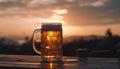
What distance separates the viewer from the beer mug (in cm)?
313

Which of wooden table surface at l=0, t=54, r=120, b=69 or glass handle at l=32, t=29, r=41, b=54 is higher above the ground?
glass handle at l=32, t=29, r=41, b=54

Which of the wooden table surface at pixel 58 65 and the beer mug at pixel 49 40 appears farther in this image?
the beer mug at pixel 49 40

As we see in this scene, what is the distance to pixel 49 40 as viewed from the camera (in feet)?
10.3

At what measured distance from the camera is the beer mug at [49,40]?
3127mm

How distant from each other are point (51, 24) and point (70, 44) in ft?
2.61

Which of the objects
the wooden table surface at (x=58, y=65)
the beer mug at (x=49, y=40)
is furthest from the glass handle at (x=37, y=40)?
the wooden table surface at (x=58, y=65)

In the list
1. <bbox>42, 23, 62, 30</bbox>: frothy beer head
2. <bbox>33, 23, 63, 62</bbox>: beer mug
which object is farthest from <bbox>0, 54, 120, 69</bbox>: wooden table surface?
<bbox>42, 23, 62, 30</bbox>: frothy beer head

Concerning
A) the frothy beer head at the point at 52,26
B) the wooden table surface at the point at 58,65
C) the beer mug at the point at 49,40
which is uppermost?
the frothy beer head at the point at 52,26

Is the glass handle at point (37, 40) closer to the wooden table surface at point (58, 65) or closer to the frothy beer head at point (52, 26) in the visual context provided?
the frothy beer head at point (52, 26)

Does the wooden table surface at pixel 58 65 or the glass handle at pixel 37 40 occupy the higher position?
the glass handle at pixel 37 40

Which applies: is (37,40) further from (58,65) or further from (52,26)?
(58,65)

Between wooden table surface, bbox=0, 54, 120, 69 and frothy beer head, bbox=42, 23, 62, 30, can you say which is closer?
wooden table surface, bbox=0, 54, 120, 69

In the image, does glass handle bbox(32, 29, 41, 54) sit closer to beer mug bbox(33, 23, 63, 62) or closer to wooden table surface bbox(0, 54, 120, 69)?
beer mug bbox(33, 23, 63, 62)

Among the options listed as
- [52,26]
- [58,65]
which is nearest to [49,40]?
[52,26]
